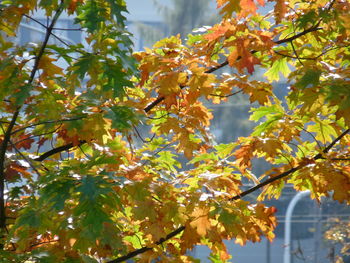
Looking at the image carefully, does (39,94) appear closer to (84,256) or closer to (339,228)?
(84,256)

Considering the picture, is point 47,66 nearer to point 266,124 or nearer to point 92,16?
point 92,16

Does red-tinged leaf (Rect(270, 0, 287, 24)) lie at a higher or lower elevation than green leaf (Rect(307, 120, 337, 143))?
higher

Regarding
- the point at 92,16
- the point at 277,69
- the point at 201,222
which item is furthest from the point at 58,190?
the point at 277,69

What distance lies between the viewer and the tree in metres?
2.14

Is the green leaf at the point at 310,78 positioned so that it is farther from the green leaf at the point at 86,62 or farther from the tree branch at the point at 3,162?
the tree branch at the point at 3,162

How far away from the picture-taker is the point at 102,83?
2273 millimetres

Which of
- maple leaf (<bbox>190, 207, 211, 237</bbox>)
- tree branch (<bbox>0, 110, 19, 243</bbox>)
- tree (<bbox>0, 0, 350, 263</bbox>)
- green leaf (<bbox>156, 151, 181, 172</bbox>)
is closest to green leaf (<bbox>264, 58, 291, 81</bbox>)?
tree (<bbox>0, 0, 350, 263</bbox>)

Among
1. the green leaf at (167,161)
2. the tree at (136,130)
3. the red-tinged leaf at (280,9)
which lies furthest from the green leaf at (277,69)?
the green leaf at (167,161)

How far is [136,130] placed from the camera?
93.1 inches

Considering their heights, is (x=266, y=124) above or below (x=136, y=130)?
above

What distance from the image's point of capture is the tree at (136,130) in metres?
2.14

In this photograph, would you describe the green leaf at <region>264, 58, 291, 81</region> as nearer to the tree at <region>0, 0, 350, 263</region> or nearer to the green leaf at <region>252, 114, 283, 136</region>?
the tree at <region>0, 0, 350, 263</region>

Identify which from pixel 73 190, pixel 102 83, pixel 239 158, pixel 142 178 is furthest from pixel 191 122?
pixel 73 190

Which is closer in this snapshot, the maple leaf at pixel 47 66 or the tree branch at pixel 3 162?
the tree branch at pixel 3 162
